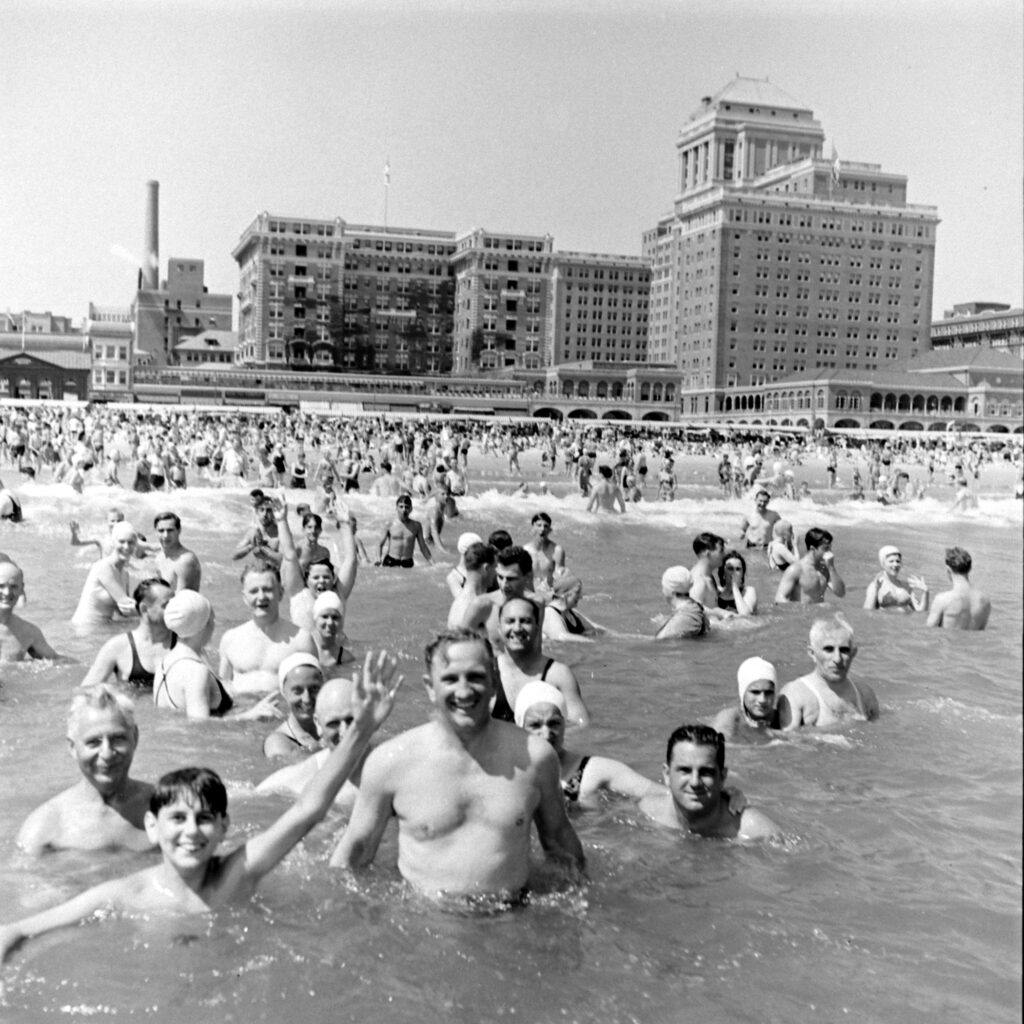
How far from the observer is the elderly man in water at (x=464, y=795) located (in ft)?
12.9

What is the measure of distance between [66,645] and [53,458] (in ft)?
80.7

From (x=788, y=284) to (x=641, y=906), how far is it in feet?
380

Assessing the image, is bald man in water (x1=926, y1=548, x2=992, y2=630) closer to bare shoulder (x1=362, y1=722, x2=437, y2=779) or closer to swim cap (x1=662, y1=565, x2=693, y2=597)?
swim cap (x1=662, y1=565, x2=693, y2=597)

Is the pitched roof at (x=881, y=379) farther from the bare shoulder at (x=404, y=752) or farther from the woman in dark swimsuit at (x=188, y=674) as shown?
the bare shoulder at (x=404, y=752)

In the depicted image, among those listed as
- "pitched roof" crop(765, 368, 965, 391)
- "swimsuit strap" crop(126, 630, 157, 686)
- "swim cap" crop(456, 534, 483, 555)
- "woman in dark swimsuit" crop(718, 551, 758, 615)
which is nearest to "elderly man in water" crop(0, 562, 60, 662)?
"swimsuit strap" crop(126, 630, 157, 686)

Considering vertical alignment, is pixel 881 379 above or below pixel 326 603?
above

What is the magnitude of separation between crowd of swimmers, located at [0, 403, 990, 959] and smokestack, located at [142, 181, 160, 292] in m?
131

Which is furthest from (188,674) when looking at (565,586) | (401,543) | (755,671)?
(401,543)

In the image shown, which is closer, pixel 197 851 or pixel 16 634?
pixel 197 851

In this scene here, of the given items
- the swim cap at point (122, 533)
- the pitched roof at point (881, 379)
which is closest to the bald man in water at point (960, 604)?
the swim cap at point (122, 533)

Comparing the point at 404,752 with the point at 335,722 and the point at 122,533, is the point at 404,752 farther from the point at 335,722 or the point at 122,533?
the point at 122,533

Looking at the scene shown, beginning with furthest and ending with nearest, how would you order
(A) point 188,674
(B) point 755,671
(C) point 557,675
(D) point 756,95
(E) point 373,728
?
1. (D) point 756,95
2. (B) point 755,671
3. (A) point 188,674
4. (C) point 557,675
5. (E) point 373,728

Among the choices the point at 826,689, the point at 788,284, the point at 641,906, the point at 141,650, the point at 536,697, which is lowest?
the point at 641,906

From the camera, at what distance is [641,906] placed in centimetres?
462
